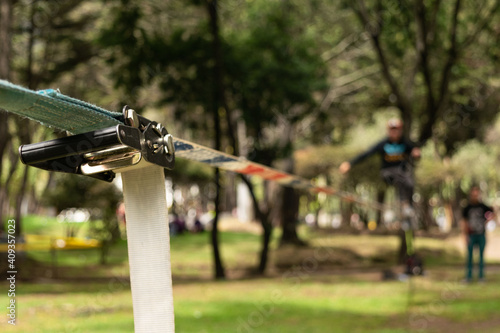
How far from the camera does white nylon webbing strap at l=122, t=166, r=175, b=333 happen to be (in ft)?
6.94

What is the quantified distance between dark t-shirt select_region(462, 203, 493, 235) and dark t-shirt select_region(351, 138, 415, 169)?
3.31m

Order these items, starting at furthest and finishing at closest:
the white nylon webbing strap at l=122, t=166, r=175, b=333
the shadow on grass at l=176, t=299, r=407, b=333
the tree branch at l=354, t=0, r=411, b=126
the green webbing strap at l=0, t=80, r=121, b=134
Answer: the tree branch at l=354, t=0, r=411, b=126
the shadow on grass at l=176, t=299, r=407, b=333
the white nylon webbing strap at l=122, t=166, r=175, b=333
the green webbing strap at l=0, t=80, r=121, b=134

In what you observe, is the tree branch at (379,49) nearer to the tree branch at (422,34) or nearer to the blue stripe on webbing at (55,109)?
the tree branch at (422,34)

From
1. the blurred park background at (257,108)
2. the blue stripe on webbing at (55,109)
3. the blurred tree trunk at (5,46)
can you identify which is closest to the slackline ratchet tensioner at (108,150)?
the blue stripe on webbing at (55,109)

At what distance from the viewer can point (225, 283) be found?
12703 mm

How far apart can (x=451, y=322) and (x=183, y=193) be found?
148 feet

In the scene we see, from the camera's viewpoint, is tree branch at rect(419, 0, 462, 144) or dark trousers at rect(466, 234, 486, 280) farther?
tree branch at rect(419, 0, 462, 144)

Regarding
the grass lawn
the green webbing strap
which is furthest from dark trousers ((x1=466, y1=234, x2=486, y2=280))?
the green webbing strap

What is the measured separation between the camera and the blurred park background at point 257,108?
831 cm

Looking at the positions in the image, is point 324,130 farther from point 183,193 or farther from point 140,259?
point 140,259

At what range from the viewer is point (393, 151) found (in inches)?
362

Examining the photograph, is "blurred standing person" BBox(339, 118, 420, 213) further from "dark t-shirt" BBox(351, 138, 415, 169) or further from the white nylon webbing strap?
the white nylon webbing strap

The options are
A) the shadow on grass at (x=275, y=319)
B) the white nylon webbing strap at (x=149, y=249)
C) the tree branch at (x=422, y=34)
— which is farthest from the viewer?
the tree branch at (x=422, y=34)

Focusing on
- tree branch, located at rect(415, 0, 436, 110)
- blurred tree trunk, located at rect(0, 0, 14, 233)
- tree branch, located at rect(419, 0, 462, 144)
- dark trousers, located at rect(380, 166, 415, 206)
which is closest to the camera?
dark trousers, located at rect(380, 166, 415, 206)
